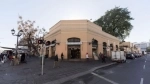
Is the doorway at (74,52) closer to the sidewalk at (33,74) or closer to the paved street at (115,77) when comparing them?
the sidewalk at (33,74)

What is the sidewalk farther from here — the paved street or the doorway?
the doorway

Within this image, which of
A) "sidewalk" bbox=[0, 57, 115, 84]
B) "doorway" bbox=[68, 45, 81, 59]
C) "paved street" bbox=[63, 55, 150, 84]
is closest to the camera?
"paved street" bbox=[63, 55, 150, 84]

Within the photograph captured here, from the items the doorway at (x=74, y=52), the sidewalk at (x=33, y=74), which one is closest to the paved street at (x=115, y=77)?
the sidewalk at (x=33, y=74)

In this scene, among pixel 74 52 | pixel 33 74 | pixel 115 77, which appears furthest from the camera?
pixel 74 52

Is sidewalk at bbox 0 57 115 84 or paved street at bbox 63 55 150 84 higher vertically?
sidewalk at bbox 0 57 115 84

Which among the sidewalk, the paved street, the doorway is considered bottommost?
the paved street

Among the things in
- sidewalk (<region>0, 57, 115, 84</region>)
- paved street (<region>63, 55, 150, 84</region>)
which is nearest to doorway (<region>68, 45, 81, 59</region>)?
sidewalk (<region>0, 57, 115, 84</region>)

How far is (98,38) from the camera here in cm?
4575

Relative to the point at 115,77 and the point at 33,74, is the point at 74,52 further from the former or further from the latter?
the point at 115,77

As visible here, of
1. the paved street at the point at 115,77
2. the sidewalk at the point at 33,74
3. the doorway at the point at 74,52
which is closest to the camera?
the paved street at the point at 115,77

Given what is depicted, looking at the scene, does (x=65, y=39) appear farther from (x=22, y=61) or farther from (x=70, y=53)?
(x=22, y=61)

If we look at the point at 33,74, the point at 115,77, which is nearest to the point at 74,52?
the point at 33,74

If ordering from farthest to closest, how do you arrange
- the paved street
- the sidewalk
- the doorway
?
1. the doorway
2. the sidewalk
3. the paved street

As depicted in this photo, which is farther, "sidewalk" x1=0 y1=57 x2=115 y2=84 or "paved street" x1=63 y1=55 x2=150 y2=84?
"sidewalk" x1=0 y1=57 x2=115 y2=84
